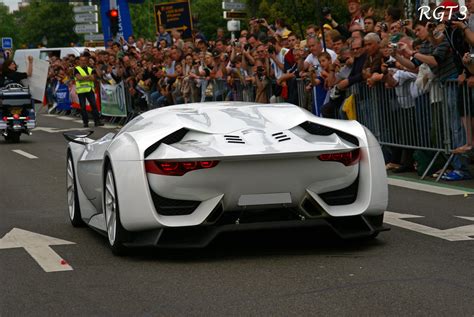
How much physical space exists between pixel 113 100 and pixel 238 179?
78.1 ft

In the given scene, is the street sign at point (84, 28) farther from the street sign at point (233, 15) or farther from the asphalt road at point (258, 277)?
the asphalt road at point (258, 277)

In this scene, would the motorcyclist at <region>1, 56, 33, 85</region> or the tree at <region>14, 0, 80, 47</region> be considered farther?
the tree at <region>14, 0, 80, 47</region>

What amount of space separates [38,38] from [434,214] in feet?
390

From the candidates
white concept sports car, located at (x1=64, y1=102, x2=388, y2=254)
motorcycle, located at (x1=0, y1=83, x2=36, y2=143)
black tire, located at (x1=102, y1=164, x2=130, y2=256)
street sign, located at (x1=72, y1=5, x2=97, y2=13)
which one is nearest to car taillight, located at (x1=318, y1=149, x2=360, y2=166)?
white concept sports car, located at (x1=64, y1=102, x2=388, y2=254)

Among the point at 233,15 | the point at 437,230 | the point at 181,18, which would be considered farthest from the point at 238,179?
the point at 181,18

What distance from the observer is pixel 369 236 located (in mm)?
8414

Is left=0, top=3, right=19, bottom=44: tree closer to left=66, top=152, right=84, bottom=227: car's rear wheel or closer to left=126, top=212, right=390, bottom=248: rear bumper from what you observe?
left=66, top=152, right=84, bottom=227: car's rear wheel

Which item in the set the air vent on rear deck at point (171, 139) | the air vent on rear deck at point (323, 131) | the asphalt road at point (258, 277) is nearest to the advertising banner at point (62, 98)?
the asphalt road at point (258, 277)

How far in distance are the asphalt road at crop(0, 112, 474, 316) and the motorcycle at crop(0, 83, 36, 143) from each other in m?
14.5

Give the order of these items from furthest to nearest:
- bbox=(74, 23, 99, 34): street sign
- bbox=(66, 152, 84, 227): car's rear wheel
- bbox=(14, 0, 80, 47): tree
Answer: bbox=(14, 0, 80, 47): tree < bbox=(74, 23, 99, 34): street sign < bbox=(66, 152, 84, 227): car's rear wheel

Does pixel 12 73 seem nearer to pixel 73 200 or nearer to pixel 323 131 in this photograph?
pixel 73 200

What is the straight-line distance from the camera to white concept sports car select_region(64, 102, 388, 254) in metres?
7.66

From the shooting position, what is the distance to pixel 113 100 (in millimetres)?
31141

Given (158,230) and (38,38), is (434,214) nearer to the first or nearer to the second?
(158,230)
